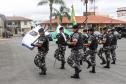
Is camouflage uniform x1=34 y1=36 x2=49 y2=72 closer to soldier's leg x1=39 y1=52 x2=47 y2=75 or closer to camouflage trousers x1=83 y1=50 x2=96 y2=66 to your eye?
soldier's leg x1=39 y1=52 x2=47 y2=75

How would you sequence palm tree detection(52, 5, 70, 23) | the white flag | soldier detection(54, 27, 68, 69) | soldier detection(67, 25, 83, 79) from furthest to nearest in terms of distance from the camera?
palm tree detection(52, 5, 70, 23) → soldier detection(54, 27, 68, 69) → the white flag → soldier detection(67, 25, 83, 79)

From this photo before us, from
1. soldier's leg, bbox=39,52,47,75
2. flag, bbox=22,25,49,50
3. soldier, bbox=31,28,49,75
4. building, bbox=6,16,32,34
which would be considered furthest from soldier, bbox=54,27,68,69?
building, bbox=6,16,32,34

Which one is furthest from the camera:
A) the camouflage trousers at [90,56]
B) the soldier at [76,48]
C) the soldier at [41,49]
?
the camouflage trousers at [90,56]

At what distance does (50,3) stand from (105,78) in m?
61.8

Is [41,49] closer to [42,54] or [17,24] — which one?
[42,54]

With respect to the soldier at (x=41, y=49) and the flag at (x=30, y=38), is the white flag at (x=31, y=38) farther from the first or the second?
the soldier at (x=41, y=49)

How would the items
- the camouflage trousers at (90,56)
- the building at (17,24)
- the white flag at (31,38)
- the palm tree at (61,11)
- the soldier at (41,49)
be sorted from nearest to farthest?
the soldier at (41,49)
the camouflage trousers at (90,56)
the white flag at (31,38)
the palm tree at (61,11)
the building at (17,24)

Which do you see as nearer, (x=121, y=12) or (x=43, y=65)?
(x=43, y=65)

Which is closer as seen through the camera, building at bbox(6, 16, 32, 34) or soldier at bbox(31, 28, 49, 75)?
soldier at bbox(31, 28, 49, 75)

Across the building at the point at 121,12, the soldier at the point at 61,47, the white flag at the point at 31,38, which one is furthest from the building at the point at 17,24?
the white flag at the point at 31,38

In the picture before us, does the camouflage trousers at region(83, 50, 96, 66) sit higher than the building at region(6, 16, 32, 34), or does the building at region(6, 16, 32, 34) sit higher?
the camouflage trousers at region(83, 50, 96, 66)

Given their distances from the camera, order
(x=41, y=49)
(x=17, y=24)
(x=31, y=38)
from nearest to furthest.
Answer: (x=41, y=49) → (x=31, y=38) → (x=17, y=24)

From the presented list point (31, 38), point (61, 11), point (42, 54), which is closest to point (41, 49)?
point (42, 54)

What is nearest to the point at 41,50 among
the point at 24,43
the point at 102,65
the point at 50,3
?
the point at 24,43
